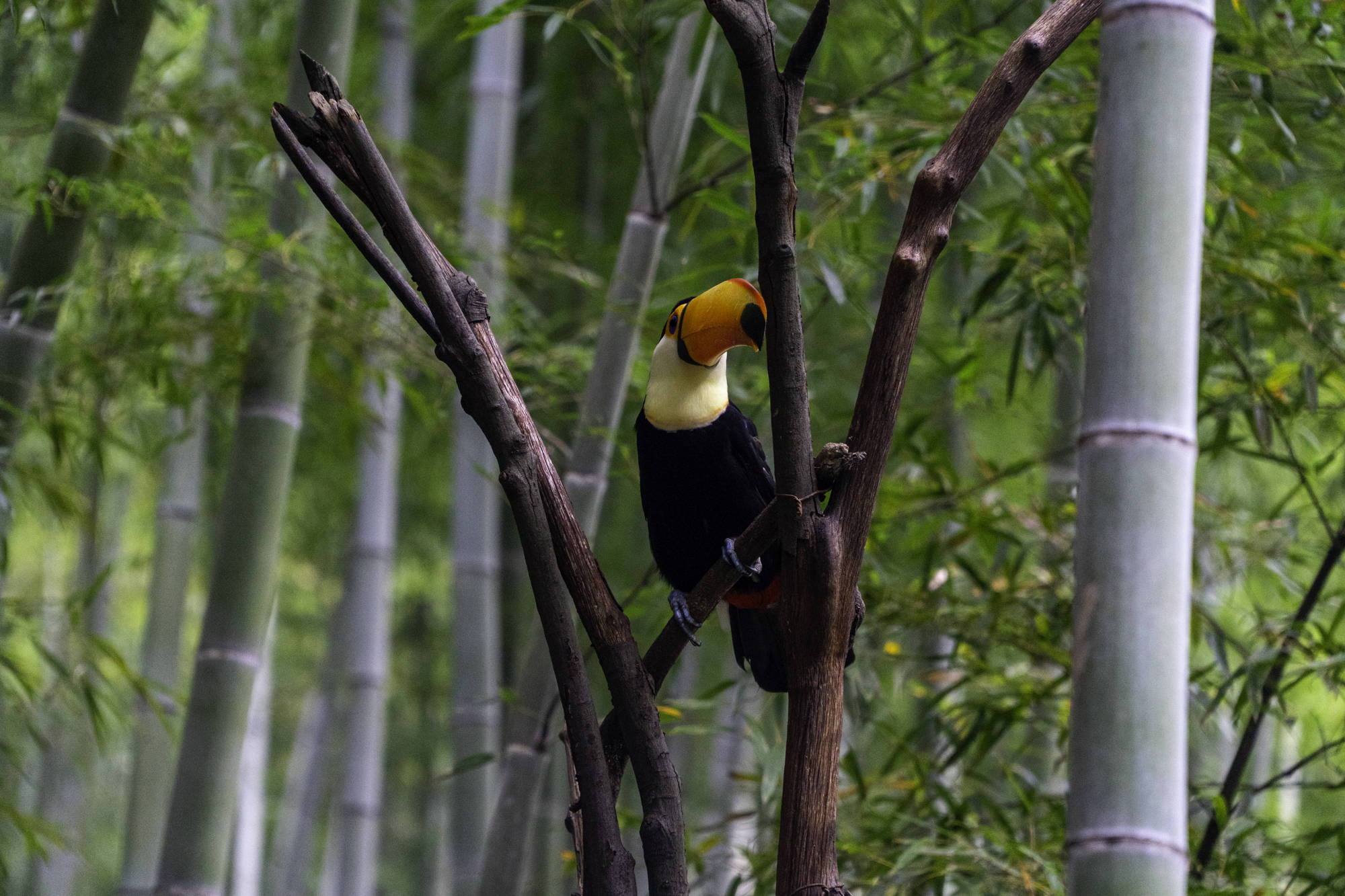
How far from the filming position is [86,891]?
7.58m

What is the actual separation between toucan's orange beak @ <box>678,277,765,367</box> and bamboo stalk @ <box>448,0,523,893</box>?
4.35 feet

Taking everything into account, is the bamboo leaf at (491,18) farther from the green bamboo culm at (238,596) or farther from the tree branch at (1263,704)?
the tree branch at (1263,704)

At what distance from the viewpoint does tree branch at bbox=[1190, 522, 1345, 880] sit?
162cm

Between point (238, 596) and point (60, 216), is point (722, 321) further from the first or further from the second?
point (60, 216)

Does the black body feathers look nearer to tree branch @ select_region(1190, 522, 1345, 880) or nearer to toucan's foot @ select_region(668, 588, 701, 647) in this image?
toucan's foot @ select_region(668, 588, 701, 647)

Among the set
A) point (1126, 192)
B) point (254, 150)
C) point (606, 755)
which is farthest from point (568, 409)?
point (1126, 192)

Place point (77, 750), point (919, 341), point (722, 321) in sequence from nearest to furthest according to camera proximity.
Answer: point (722, 321) → point (919, 341) → point (77, 750)

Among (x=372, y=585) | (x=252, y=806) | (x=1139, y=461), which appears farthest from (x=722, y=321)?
(x=252, y=806)

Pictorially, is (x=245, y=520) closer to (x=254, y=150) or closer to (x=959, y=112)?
(x=254, y=150)

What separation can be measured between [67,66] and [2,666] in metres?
1.65

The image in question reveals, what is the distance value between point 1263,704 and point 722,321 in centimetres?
96

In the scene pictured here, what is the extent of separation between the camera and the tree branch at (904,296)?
1.03 m

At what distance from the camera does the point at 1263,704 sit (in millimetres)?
1658

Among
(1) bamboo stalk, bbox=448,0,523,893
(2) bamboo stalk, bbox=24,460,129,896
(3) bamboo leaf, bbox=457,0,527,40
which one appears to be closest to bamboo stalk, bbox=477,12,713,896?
(3) bamboo leaf, bbox=457,0,527,40
